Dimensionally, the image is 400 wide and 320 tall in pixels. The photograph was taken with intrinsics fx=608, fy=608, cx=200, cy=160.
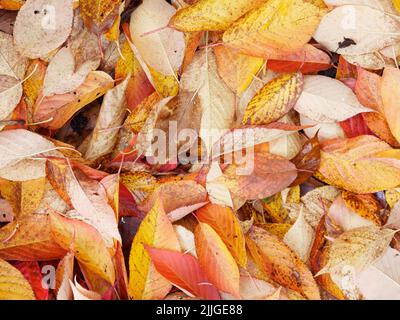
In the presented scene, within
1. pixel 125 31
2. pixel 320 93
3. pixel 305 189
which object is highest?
pixel 125 31

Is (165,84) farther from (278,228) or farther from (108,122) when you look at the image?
(278,228)

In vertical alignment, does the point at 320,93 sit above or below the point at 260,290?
Result: above

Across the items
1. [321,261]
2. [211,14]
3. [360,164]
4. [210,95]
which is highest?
[211,14]

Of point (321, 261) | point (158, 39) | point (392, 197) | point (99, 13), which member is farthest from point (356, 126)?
point (99, 13)

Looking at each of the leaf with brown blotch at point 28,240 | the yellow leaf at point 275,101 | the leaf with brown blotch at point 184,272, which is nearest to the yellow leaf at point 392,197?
the yellow leaf at point 275,101

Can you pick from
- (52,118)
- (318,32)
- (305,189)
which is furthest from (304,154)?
(52,118)

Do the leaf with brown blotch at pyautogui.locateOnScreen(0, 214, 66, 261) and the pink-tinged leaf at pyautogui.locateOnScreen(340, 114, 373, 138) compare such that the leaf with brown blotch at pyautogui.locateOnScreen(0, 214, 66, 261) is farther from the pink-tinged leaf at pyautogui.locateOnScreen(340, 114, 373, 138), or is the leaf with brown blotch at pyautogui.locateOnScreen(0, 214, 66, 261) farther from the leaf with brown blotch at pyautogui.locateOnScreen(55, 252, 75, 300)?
the pink-tinged leaf at pyautogui.locateOnScreen(340, 114, 373, 138)

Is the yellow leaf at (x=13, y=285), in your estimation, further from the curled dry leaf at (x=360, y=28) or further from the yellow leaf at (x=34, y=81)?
the curled dry leaf at (x=360, y=28)
